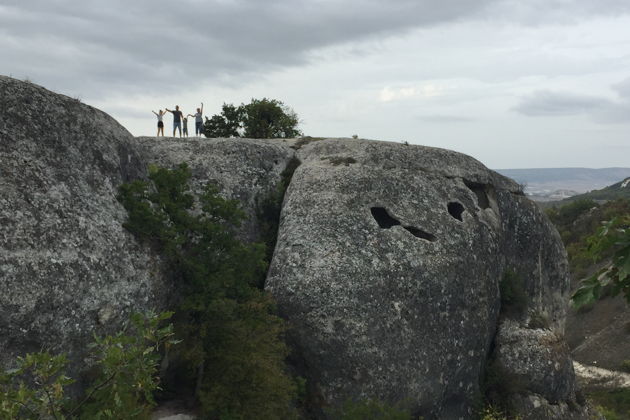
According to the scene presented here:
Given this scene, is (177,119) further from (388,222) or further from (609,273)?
(609,273)

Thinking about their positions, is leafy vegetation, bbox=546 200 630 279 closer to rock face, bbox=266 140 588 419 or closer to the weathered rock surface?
rock face, bbox=266 140 588 419

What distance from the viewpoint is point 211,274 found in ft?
66.2

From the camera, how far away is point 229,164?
88.8ft

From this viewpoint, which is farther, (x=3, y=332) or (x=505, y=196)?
(x=505, y=196)

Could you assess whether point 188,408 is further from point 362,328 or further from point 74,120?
point 74,120

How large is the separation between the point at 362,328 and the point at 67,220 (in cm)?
1131

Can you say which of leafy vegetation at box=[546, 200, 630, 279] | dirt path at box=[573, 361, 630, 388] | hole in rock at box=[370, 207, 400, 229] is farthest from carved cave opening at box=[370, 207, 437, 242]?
leafy vegetation at box=[546, 200, 630, 279]

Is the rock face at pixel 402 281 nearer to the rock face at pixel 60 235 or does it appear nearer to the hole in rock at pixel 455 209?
the hole in rock at pixel 455 209

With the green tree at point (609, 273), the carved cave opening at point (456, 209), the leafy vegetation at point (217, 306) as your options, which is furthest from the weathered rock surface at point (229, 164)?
the green tree at point (609, 273)

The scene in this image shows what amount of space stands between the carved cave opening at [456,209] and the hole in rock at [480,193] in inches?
109

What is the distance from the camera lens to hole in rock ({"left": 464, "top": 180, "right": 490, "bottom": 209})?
99.5ft

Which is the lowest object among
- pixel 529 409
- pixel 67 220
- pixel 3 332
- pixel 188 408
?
pixel 529 409

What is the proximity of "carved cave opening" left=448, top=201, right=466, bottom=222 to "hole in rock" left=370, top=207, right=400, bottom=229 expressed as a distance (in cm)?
367

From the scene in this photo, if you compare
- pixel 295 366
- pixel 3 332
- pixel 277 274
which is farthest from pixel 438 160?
pixel 3 332
